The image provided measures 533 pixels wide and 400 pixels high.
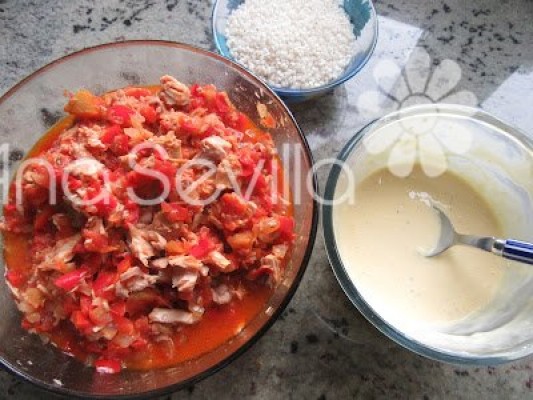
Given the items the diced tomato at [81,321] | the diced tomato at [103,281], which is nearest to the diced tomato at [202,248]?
the diced tomato at [103,281]

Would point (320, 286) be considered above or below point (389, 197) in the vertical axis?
below

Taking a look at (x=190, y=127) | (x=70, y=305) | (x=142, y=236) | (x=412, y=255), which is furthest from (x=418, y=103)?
(x=70, y=305)

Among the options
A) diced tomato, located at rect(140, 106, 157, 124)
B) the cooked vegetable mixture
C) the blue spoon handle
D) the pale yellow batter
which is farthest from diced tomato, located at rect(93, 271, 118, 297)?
the blue spoon handle

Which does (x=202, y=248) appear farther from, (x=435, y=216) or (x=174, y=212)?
(x=435, y=216)

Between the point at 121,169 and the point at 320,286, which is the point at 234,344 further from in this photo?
the point at 121,169

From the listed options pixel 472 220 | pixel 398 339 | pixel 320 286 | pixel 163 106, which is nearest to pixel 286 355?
pixel 320 286

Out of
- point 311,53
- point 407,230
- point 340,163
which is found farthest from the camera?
point 311,53

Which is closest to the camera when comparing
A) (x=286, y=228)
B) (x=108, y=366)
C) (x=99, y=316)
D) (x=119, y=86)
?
(x=99, y=316)
